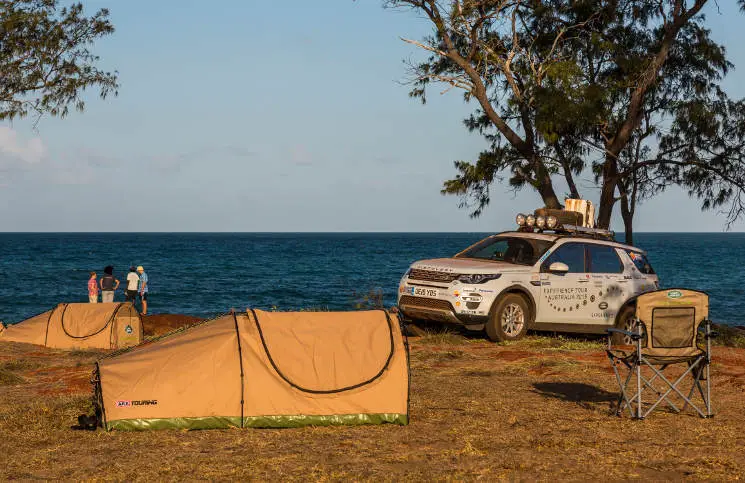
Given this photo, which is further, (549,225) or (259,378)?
(549,225)

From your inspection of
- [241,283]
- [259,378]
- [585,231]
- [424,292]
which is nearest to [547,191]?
[585,231]

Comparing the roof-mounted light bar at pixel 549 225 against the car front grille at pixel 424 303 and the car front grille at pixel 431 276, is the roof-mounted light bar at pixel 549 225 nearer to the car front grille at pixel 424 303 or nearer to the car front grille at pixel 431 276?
the car front grille at pixel 431 276

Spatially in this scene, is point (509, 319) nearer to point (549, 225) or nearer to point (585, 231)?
point (549, 225)

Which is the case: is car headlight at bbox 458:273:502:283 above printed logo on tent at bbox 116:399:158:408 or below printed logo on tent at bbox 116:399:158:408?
above

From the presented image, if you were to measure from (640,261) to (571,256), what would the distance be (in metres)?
1.55

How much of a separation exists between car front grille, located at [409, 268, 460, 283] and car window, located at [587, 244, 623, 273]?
101 inches

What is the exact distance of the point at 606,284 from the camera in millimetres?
15203

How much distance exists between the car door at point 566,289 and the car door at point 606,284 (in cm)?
12

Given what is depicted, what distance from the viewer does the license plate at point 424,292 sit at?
14.3 meters

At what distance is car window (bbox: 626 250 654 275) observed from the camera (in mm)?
15641

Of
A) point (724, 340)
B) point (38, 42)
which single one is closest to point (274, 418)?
point (724, 340)

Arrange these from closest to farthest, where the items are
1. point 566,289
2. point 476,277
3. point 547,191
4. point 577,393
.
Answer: point 577,393, point 476,277, point 566,289, point 547,191

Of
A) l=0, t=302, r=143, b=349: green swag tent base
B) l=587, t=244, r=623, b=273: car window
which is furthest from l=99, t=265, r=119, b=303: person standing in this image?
l=587, t=244, r=623, b=273: car window

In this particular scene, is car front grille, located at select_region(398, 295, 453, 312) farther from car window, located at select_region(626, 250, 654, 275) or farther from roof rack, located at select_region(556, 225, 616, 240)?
car window, located at select_region(626, 250, 654, 275)
